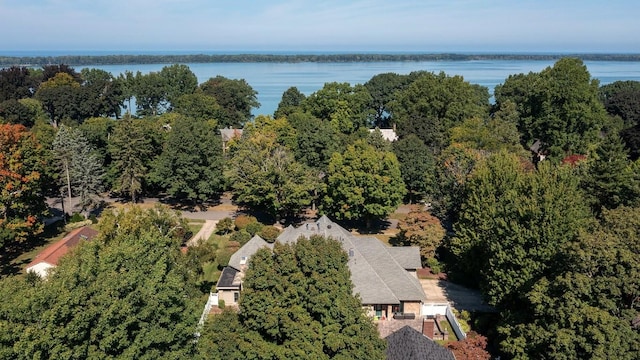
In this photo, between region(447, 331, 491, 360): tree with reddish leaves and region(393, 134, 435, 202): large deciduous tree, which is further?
region(393, 134, 435, 202): large deciduous tree

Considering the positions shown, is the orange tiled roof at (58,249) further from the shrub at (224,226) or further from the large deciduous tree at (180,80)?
the large deciduous tree at (180,80)

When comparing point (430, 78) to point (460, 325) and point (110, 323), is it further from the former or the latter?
point (110, 323)

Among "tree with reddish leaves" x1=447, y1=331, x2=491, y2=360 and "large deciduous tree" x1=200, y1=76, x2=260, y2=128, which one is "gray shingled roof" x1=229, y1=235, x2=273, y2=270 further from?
"large deciduous tree" x1=200, y1=76, x2=260, y2=128

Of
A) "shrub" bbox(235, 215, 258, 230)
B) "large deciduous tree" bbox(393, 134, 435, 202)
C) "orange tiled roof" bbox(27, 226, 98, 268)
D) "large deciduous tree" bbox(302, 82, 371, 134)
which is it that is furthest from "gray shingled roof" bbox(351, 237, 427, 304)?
"large deciduous tree" bbox(302, 82, 371, 134)

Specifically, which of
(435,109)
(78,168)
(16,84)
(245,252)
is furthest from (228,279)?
(16,84)

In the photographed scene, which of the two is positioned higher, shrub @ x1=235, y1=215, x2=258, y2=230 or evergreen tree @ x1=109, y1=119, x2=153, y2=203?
evergreen tree @ x1=109, y1=119, x2=153, y2=203

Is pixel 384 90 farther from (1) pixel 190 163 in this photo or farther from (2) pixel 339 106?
(1) pixel 190 163
